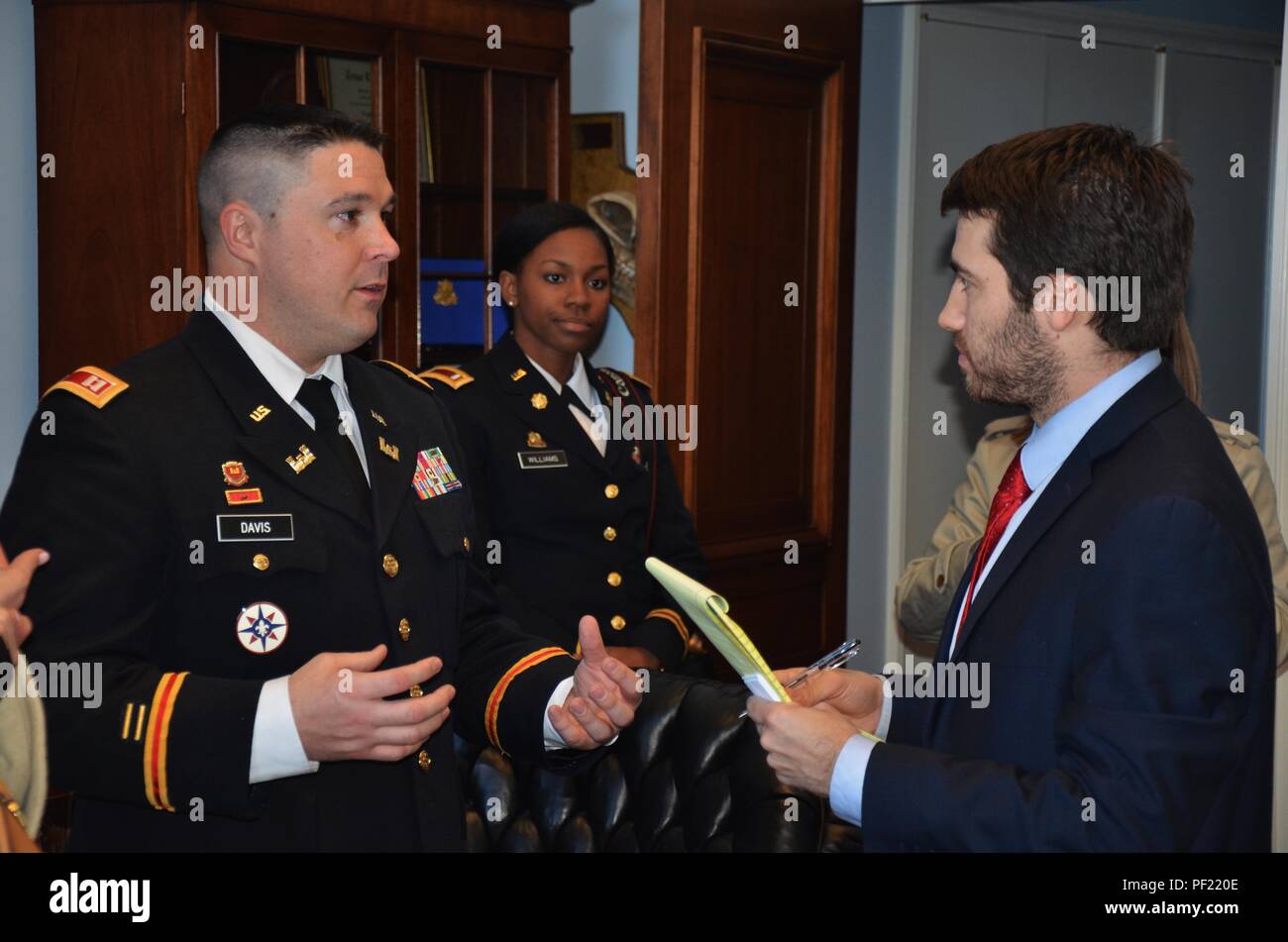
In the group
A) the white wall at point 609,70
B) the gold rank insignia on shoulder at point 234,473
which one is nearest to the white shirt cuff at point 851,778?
the gold rank insignia on shoulder at point 234,473

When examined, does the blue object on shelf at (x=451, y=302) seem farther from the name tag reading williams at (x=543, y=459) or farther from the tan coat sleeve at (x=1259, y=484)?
the tan coat sleeve at (x=1259, y=484)

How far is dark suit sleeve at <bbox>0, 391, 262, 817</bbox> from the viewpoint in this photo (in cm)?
166

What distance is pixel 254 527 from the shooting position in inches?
71.5

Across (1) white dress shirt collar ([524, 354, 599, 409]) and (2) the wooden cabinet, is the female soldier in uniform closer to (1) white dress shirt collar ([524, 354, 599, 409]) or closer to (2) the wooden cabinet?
(1) white dress shirt collar ([524, 354, 599, 409])

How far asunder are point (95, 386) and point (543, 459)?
148 cm

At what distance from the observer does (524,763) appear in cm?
236

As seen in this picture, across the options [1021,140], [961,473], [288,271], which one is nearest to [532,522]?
[288,271]

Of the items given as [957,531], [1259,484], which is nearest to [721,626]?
[957,531]

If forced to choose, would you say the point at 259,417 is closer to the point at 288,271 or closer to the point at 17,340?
the point at 288,271

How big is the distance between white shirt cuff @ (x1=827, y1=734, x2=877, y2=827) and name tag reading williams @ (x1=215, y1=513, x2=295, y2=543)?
76 cm

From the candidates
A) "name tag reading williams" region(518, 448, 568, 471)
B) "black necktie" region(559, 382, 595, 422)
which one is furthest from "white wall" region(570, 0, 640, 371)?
"name tag reading williams" region(518, 448, 568, 471)

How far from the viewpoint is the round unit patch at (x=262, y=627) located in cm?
181

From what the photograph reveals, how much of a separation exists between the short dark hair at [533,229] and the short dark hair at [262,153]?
1.29m

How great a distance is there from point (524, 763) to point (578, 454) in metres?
1.03
